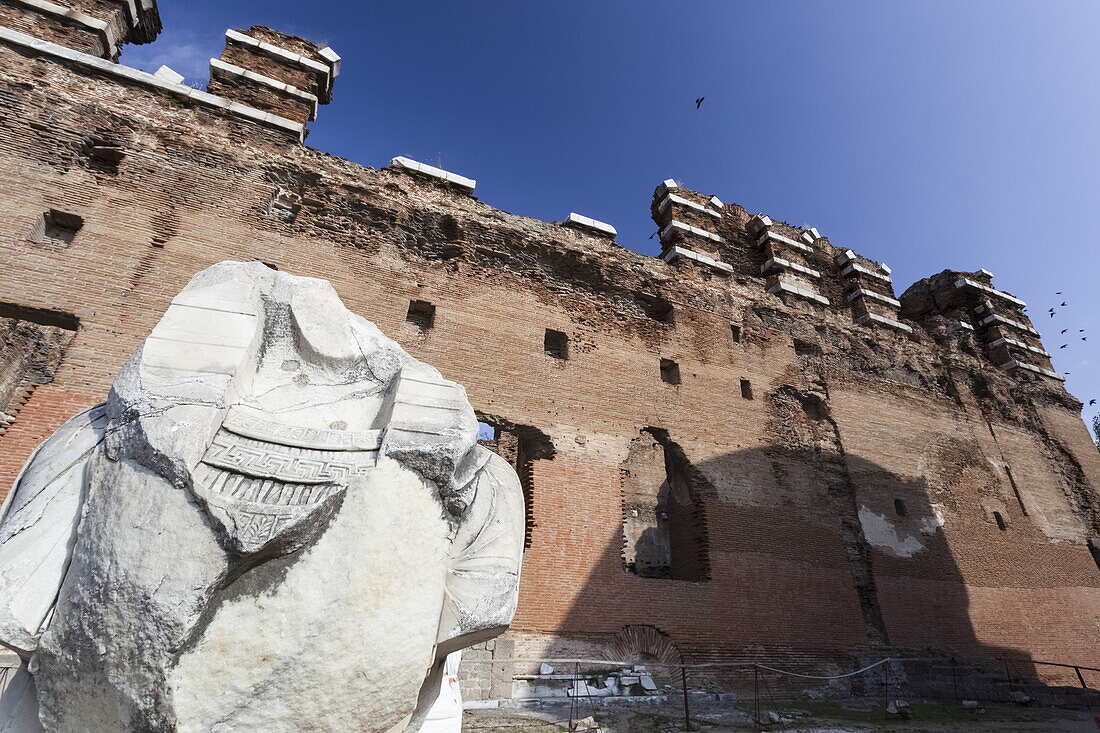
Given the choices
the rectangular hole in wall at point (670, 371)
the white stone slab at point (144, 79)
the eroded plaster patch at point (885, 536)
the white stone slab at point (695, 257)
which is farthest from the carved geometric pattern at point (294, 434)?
the white stone slab at point (695, 257)

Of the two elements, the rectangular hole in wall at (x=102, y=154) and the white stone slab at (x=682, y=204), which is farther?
the white stone slab at (x=682, y=204)

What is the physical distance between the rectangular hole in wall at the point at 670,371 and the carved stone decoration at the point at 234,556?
22.1 feet

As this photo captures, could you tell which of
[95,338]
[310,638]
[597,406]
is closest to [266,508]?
[310,638]

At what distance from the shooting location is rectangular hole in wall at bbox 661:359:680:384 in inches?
336

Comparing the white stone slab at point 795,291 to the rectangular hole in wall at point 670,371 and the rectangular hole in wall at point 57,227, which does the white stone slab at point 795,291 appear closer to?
the rectangular hole in wall at point 670,371

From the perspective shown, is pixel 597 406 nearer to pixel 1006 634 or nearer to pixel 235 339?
pixel 235 339

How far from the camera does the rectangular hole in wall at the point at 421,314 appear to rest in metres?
7.36

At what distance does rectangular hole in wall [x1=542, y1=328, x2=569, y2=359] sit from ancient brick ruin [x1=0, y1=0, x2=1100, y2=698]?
33 millimetres

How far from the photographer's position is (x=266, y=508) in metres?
1.54

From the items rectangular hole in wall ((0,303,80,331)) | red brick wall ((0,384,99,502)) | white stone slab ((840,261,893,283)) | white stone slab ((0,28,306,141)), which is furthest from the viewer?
white stone slab ((840,261,893,283))

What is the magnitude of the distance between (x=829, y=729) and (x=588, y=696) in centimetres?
214

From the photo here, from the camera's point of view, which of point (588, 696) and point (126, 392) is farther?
point (588, 696)

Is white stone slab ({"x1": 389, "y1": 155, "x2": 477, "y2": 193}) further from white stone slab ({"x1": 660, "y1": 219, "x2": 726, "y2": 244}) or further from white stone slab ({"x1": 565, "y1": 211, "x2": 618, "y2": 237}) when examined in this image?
white stone slab ({"x1": 660, "y1": 219, "x2": 726, "y2": 244})

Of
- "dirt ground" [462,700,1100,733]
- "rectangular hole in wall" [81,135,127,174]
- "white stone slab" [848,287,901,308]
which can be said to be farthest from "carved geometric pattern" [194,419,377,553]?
"white stone slab" [848,287,901,308]
